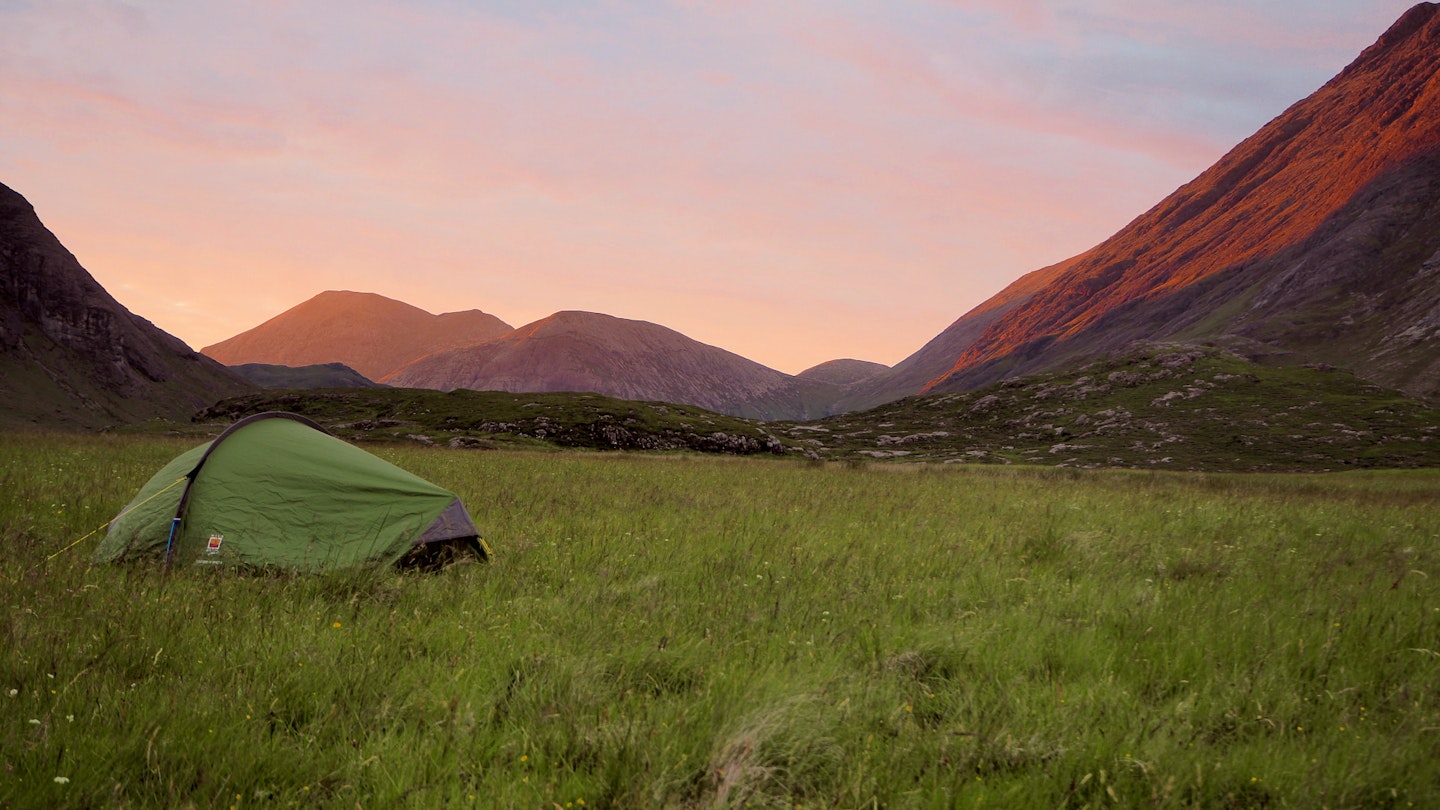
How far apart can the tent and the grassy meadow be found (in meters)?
0.61

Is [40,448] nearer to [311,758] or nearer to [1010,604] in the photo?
[311,758]

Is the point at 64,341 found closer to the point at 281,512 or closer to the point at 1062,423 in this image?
the point at 281,512

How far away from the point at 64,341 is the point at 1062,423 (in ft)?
815

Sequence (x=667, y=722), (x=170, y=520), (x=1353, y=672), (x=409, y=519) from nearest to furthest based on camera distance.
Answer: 1. (x=667, y=722)
2. (x=1353, y=672)
3. (x=170, y=520)
4. (x=409, y=519)

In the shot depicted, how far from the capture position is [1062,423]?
87.0 m

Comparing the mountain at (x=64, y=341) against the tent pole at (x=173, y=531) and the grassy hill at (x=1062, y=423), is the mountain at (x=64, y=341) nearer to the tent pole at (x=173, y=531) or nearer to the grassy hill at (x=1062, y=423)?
the grassy hill at (x=1062, y=423)

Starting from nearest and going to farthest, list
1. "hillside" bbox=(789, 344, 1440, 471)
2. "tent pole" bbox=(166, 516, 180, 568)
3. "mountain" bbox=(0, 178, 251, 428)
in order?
"tent pole" bbox=(166, 516, 180, 568), "hillside" bbox=(789, 344, 1440, 471), "mountain" bbox=(0, 178, 251, 428)

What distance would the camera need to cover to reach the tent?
815cm

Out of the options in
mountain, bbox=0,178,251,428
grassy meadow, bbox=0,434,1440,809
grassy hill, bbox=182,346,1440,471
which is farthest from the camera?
mountain, bbox=0,178,251,428

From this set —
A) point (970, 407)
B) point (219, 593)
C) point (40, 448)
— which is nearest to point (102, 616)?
point (219, 593)

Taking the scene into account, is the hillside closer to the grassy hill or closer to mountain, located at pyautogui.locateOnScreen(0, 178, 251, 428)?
the grassy hill

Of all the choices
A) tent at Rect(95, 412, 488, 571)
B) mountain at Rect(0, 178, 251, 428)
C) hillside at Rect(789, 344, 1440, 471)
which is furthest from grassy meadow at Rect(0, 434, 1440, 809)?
mountain at Rect(0, 178, 251, 428)

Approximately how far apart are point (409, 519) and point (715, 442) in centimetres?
5737

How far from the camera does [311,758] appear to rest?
3875 mm
